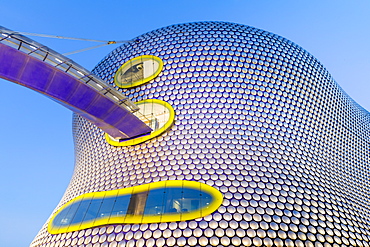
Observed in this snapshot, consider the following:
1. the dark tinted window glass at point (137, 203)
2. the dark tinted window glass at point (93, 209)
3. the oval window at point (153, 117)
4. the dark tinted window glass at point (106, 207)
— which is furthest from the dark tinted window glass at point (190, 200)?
the dark tinted window glass at point (93, 209)

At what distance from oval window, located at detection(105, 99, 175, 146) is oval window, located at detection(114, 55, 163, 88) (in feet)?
Answer: 4.83

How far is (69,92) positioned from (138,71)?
4578 millimetres

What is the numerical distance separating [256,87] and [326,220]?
21.6ft

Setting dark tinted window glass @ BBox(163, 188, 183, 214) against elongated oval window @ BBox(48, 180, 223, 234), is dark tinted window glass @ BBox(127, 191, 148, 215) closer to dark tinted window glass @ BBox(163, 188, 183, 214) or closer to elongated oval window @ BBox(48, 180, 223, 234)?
elongated oval window @ BBox(48, 180, 223, 234)

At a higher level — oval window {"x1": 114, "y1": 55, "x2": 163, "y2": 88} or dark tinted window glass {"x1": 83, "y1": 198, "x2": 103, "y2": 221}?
oval window {"x1": 114, "y1": 55, "x2": 163, "y2": 88}

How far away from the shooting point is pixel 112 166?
13555 millimetres

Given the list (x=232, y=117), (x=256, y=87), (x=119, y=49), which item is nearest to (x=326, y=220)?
(x=232, y=117)

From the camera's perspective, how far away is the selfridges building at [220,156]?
10.6 metres

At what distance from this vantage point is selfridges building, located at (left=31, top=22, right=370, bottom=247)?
10.6 metres

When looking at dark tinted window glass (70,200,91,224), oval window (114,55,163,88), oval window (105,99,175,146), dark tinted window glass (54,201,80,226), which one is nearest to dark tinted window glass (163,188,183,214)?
oval window (105,99,175,146)

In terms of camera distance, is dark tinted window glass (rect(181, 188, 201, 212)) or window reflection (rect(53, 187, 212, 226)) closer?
dark tinted window glass (rect(181, 188, 201, 212))

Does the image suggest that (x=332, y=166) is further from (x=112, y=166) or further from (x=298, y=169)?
(x=112, y=166)

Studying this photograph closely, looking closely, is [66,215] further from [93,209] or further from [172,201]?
[172,201]

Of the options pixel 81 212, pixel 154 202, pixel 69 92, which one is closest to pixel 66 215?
pixel 81 212
